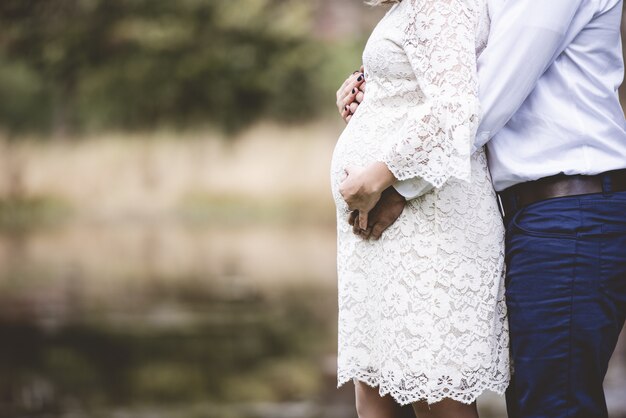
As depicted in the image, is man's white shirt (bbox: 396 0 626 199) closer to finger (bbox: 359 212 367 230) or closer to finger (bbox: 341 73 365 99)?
finger (bbox: 359 212 367 230)

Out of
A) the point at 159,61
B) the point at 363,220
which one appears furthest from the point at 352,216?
the point at 159,61

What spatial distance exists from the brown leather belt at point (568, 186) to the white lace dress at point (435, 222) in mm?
111

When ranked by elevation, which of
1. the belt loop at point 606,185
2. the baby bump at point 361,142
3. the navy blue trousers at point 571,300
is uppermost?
the baby bump at point 361,142

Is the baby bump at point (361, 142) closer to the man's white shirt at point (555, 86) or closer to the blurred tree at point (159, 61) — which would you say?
the man's white shirt at point (555, 86)

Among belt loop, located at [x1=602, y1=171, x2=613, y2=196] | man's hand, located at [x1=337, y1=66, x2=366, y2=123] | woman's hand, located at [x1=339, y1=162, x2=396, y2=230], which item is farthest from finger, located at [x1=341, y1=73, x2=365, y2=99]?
belt loop, located at [x1=602, y1=171, x2=613, y2=196]

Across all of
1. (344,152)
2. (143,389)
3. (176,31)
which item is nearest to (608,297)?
(344,152)

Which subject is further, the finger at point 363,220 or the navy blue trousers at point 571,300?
the finger at point 363,220

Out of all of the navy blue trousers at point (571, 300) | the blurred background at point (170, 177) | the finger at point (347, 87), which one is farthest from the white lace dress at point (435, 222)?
the blurred background at point (170, 177)

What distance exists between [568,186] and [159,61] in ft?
38.7

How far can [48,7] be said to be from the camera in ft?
41.9

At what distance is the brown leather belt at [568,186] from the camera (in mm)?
1864

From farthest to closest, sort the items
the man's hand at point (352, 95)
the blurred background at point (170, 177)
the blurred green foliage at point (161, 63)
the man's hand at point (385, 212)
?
the blurred green foliage at point (161, 63)
the blurred background at point (170, 177)
the man's hand at point (352, 95)
the man's hand at point (385, 212)

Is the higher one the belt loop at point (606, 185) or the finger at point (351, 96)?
the finger at point (351, 96)

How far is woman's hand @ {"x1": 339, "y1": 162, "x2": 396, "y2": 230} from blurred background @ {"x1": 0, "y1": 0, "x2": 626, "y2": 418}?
12.2ft
